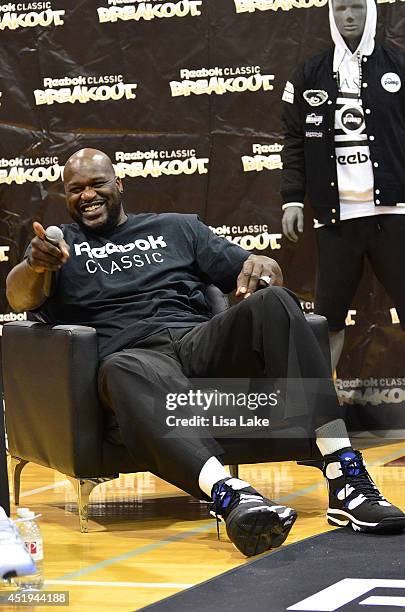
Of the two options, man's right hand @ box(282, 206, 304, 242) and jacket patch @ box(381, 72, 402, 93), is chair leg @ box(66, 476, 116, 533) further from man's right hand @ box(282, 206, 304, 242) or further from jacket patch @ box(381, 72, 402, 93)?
jacket patch @ box(381, 72, 402, 93)

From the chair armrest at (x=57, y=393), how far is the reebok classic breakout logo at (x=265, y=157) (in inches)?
84.6

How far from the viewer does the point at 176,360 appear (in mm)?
3578

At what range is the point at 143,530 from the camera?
3572 millimetres

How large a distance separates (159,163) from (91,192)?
6.43 feet

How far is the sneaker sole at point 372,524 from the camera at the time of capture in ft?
10.2

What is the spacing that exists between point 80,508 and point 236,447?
0.54 meters

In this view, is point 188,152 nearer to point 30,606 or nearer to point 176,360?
point 176,360

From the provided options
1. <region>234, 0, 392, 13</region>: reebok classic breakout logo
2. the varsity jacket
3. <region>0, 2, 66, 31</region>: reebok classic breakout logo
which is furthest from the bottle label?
<region>0, 2, 66, 31</region>: reebok classic breakout logo

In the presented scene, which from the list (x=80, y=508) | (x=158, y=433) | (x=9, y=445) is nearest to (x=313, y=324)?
(x=158, y=433)

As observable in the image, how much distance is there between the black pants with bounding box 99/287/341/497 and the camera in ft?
10.5

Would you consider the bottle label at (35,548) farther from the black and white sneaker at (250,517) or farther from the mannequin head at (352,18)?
the mannequin head at (352,18)

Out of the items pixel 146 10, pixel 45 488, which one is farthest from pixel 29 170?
pixel 45 488

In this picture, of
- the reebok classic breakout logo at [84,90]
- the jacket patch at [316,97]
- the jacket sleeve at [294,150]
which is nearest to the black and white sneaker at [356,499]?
the jacket sleeve at [294,150]

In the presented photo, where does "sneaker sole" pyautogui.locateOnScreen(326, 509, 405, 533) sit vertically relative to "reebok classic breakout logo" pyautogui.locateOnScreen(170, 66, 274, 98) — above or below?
below
